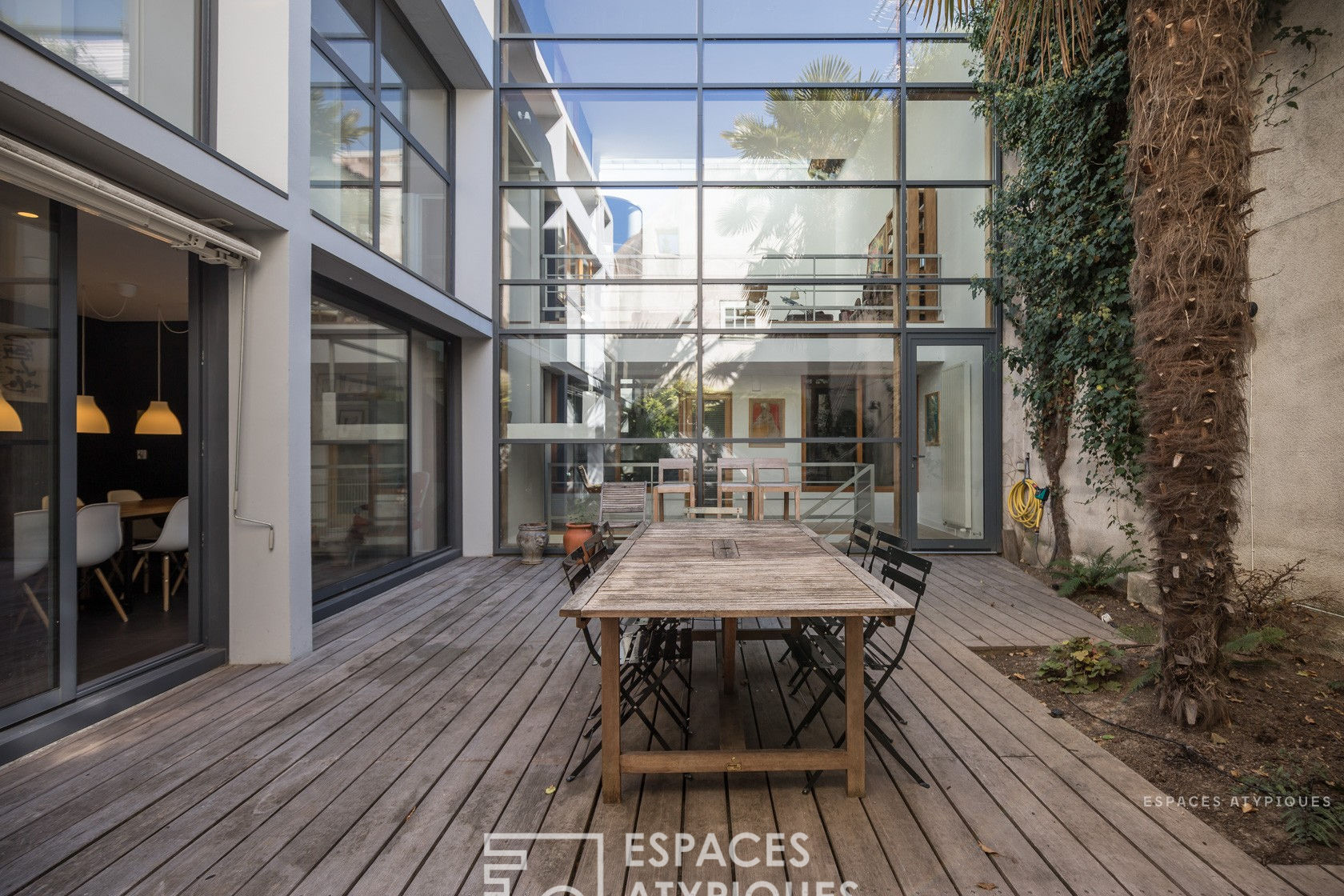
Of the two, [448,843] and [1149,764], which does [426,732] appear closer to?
[448,843]

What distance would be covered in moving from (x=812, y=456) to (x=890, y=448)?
0.89 m

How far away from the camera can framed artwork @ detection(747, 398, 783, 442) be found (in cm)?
689

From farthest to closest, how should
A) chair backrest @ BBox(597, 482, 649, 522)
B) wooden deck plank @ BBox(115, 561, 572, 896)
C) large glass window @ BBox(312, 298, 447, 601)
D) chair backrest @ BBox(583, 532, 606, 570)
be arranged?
chair backrest @ BBox(597, 482, 649, 522)
large glass window @ BBox(312, 298, 447, 601)
chair backrest @ BBox(583, 532, 606, 570)
wooden deck plank @ BBox(115, 561, 572, 896)

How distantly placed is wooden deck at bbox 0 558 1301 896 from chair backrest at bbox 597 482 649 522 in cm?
327

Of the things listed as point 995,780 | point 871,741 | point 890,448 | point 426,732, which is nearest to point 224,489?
point 426,732

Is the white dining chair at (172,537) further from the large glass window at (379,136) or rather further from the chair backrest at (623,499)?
the chair backrest at (623,499)

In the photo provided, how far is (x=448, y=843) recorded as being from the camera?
1.91 metres

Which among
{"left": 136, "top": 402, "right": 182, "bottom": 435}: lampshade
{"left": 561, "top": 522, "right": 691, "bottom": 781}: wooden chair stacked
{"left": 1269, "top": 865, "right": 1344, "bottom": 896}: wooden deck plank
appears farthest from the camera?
{"left": 136, "top": 402, "right": 182, "bottom": 435}: lampshade

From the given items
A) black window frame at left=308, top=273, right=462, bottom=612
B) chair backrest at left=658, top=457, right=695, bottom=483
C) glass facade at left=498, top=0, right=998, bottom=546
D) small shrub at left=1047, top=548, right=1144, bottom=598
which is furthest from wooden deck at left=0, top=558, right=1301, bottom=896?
glass facade at left=498, top=0, right=998, bottom=546

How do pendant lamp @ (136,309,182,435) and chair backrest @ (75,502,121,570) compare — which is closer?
chair backrest @ (75,502,121,570)

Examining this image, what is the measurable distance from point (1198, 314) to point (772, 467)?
4.48 metres

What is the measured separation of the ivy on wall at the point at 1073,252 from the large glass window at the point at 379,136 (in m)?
4.86

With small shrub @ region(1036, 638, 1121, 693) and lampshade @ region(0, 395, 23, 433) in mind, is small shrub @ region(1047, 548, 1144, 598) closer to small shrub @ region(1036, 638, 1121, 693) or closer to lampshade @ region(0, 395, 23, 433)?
small shrub @ region(1036, 638, 1121, 693)

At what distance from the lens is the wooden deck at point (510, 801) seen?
5.78 ft
